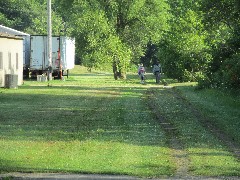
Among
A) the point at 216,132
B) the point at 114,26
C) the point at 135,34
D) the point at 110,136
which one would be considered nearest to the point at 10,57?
the point at 114,26

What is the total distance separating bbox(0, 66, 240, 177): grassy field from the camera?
44.0 feet

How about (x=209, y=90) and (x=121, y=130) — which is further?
(x=209, y=90)

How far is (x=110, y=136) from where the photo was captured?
59.9 ft

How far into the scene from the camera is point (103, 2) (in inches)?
2338

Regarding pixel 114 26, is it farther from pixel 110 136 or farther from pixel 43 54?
pixel 110 136

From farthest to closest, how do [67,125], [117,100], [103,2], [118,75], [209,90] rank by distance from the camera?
1. [118,75]
2. [103,2]
3. [209,90]
4. [117,100]
5. [67,125]

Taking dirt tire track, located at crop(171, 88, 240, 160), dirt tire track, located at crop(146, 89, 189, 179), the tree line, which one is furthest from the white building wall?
dirt tire track, located at crop(146, 89, 189, 179)

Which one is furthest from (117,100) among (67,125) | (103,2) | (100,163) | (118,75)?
(118,75)

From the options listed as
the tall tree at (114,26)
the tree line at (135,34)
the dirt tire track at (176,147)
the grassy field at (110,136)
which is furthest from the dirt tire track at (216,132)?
the tall tree at (114,26)

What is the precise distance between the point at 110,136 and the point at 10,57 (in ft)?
82.2

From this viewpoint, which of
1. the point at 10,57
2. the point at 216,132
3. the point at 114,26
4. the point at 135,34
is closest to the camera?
the point at 216,132

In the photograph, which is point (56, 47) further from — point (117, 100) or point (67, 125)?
point (67, 125)

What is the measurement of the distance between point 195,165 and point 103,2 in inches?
1841

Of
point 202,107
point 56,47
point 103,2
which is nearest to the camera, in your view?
point 202,107
